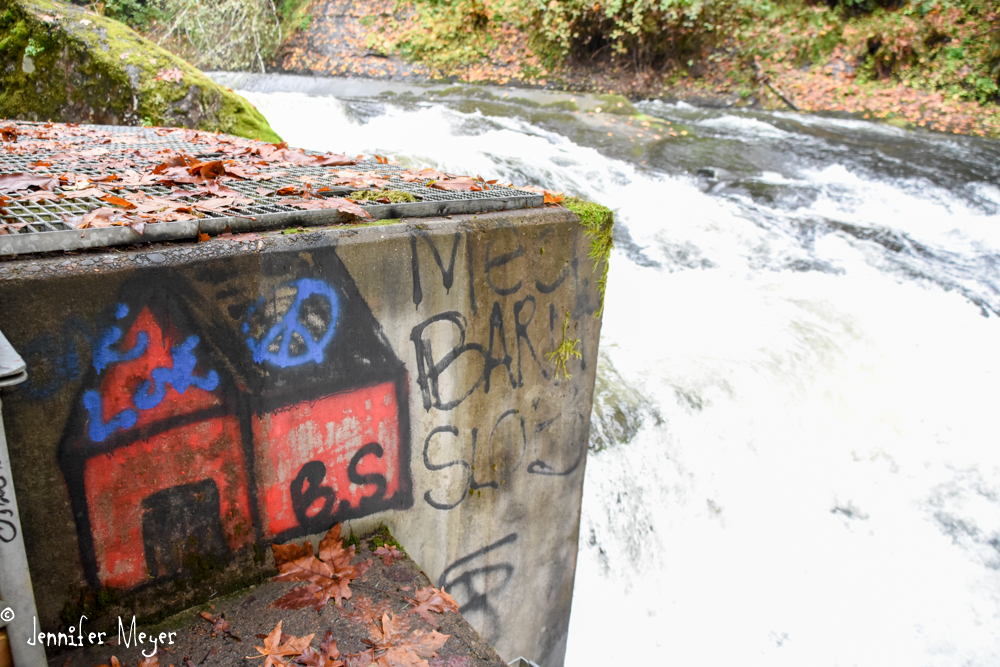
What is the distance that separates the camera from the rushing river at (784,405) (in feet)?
14.6

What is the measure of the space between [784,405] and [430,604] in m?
4.51

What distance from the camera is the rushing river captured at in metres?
4.46

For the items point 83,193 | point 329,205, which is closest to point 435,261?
point 329,205

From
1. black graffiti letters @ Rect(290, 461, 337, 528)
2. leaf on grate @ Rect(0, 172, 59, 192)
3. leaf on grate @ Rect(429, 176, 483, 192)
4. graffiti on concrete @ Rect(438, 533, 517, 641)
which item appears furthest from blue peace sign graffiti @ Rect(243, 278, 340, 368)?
graffiti on concrete @ Rect(438, 533, 517, 641)

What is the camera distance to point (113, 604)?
1.90 metres

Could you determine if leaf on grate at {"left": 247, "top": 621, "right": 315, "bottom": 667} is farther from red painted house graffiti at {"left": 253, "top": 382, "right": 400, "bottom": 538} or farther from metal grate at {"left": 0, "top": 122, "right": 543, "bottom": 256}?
metal grate at {"left": 0, "top": 122, "right": 543, "bottom": 256}

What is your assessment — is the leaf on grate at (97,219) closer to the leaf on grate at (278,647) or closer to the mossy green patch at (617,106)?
the leaf on grate at (278,647)

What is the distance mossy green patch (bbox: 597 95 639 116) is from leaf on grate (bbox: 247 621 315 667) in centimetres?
1235

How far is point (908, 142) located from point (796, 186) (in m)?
3.87

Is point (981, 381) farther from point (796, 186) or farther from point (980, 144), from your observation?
point (980, 144)

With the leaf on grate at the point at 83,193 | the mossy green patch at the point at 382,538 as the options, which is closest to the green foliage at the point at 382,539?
the mossy green patch at the point at 382,538

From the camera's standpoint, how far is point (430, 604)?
218 centimetres

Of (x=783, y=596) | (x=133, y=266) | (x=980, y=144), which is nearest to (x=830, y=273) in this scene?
(x=783, y=596)

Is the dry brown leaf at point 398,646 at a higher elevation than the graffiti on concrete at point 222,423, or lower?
lower
